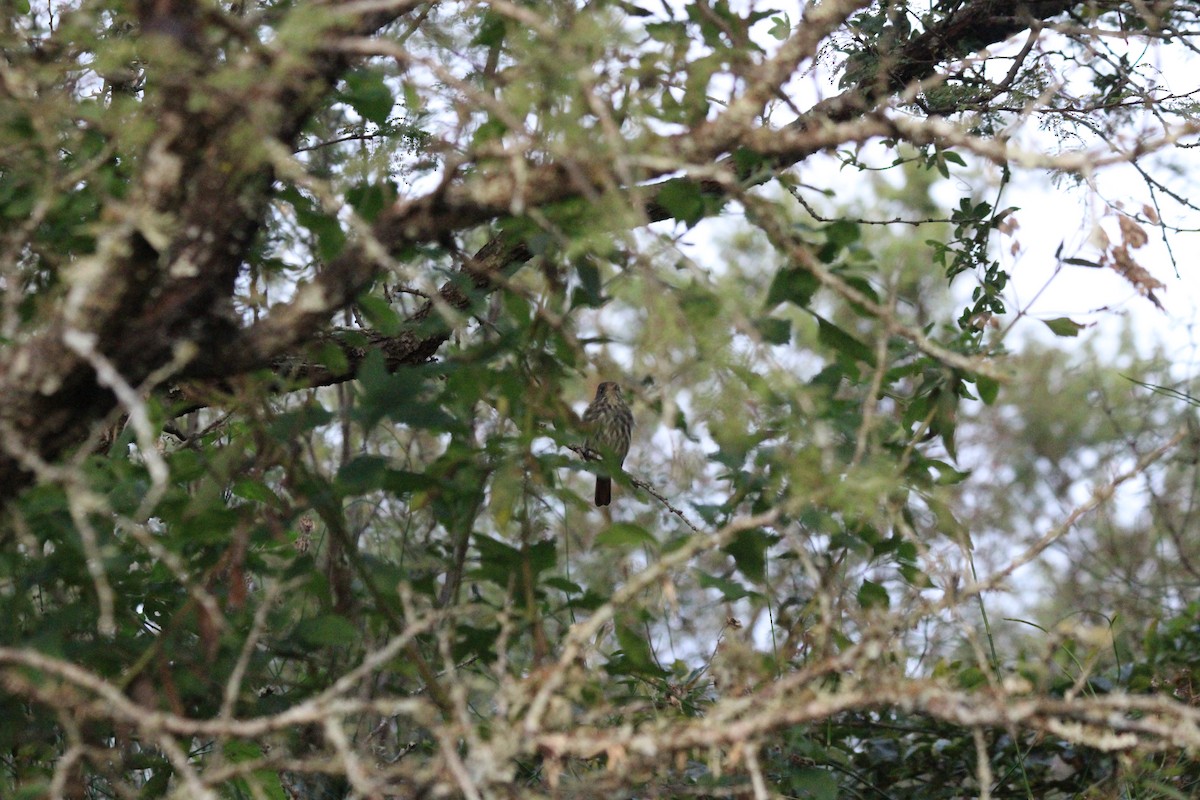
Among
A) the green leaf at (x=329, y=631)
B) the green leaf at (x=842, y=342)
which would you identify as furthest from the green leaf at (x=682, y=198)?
the green leaf at (x=329, y=631)

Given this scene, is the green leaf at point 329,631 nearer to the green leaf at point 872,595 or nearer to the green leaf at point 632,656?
the green leaf at point 632,656

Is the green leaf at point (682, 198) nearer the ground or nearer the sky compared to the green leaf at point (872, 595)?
nearer the sky

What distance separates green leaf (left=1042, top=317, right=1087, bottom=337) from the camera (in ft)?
7.30

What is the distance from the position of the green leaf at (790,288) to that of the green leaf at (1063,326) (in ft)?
2.12

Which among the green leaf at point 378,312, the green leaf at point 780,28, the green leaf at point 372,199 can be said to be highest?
the green leaf at point 780,28

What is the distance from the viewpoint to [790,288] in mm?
1814

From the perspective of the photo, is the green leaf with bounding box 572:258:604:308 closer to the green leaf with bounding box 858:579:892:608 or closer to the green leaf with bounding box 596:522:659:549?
the green leaf with bounding box 596:522:659:549

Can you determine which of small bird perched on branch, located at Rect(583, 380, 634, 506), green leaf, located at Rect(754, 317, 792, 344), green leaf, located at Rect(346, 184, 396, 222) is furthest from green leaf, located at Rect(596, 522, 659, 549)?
small bird perched on branch, located at Rect(583, 380, 634, 506)

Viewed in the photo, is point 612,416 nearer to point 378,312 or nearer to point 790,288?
point 378,312

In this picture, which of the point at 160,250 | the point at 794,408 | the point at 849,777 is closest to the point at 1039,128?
the point at 794,408

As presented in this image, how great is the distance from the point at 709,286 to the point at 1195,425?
3.86 metres

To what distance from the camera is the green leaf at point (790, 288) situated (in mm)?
1802

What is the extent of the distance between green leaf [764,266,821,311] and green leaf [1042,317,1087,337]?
0.65 metres

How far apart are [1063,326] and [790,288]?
698mm
